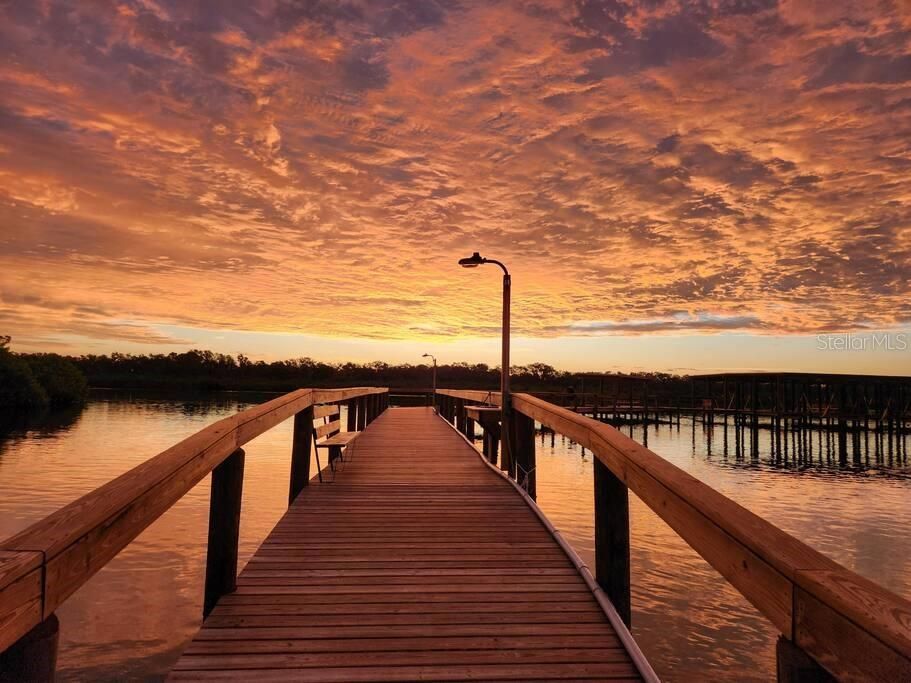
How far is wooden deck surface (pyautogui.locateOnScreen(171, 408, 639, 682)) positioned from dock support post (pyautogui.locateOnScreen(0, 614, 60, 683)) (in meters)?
1.20

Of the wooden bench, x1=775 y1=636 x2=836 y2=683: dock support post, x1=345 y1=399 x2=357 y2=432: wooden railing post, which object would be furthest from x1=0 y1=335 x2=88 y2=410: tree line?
x1=775 y1=636 x2=836 y2=683: dock support post

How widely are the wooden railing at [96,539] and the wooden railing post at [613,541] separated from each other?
233cm

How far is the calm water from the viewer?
8.39 m

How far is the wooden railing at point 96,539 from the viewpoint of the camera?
156 centimetres

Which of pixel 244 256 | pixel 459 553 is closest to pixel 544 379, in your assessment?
pixel 244 256

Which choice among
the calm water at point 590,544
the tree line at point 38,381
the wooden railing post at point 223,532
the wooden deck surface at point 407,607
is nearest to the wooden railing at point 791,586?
the wooden deck surface at point 407,607

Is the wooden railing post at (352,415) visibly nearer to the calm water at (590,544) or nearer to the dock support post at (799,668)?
the calm water at (590,544)

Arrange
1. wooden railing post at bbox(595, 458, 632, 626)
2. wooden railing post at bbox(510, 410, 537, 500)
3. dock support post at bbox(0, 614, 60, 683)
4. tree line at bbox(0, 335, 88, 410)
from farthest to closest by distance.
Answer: tree line at bbox(0, 335, 88, 410)
wooden railing post at bbox(510, 410, 537, 500)
wooden railing post at bbox(595, 458, 632, 626)
dock support post at bbox(0, 614, 60, 683)

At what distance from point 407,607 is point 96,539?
84.5 inches

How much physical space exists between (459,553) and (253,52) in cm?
957

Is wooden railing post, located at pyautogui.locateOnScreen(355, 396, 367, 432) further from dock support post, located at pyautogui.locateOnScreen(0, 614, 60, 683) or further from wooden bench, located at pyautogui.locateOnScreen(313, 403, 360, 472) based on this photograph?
dock support post, located at pyautogui.locateOnScreen(0, 614, 60, 683)

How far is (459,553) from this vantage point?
4.87 meters

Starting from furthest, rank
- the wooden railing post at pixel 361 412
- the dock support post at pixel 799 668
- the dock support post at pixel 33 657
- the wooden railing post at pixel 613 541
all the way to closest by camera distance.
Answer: the wooden railing post at pixel 361 412 → the wooden railing post at pixel 613 541 → the dock support post at pixel 33 657 → the dock support post at pixel 799 668

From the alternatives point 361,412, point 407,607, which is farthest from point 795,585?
point 361,412
